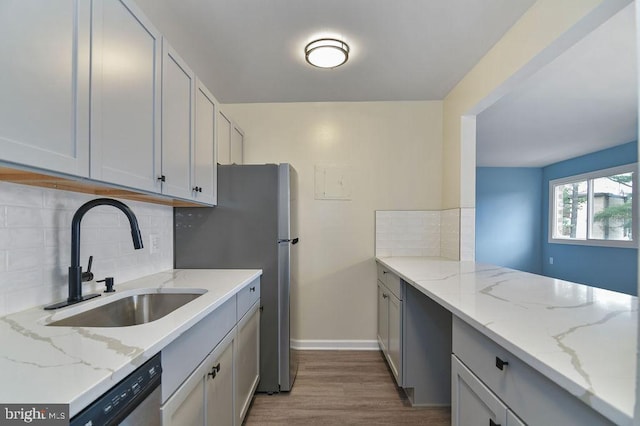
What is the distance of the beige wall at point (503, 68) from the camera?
4.91 ft

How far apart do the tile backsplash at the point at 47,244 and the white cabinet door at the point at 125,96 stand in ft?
1.03

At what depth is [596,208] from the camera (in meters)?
5.38

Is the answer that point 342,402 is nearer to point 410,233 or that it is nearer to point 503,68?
point 410,233

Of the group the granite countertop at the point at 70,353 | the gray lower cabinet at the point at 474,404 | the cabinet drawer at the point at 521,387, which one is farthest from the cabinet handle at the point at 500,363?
the granite countertop at the point at 70,353

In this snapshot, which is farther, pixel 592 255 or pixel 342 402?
pixel 592 255

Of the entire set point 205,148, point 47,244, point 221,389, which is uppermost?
point 205,148

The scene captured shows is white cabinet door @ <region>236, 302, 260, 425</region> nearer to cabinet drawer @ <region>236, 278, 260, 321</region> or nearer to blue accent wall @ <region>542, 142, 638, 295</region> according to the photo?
cabinet drawer @ <region>236, 278, 260, 321</region>

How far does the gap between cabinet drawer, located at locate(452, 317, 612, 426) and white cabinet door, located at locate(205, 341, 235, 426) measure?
1.02m

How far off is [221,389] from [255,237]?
1.01 m

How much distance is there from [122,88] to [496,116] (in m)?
3.68

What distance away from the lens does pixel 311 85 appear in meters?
2.69

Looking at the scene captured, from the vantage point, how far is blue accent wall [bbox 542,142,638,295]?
15.3 ft

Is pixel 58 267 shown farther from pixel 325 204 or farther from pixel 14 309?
pixel 325 204

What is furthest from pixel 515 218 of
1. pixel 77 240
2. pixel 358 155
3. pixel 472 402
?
pixel 77 240
